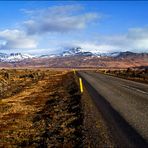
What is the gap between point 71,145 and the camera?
10109mm

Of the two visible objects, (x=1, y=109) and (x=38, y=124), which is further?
(x=1, y=109)

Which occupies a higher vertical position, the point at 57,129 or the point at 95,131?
the point at 95,131

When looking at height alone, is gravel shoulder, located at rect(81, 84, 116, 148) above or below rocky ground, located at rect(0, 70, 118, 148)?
above

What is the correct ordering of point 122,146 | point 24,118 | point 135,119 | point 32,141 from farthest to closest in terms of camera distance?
1. point 24,118
2. point 135,119
3. point 32,141
4. point 122,146

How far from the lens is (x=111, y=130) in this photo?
11.8 meters

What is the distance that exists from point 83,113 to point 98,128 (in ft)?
12.3

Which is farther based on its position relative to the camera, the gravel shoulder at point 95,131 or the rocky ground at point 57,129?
the rocky ground at point 57,129

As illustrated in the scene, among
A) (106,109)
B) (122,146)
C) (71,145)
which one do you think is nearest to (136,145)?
(122,146)

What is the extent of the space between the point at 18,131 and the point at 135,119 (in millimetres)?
4825

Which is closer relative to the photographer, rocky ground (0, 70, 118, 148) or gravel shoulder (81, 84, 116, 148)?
gravel shoulder (81, 84, 116, 148)

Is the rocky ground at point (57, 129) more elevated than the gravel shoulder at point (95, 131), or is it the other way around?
the gravel shoulder at point (95, 131)

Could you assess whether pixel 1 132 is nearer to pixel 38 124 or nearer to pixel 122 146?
pixel 38 124

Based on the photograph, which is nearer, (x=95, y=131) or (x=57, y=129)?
(x=95, y=131)

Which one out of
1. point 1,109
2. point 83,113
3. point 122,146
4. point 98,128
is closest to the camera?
point 122,146
